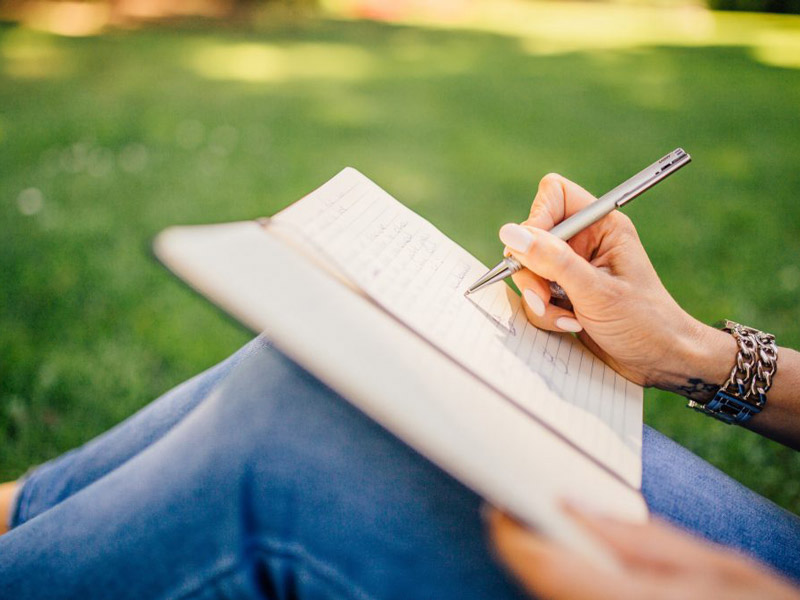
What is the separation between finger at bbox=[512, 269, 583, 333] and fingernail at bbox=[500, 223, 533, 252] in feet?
0.19

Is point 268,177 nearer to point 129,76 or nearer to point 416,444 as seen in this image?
point 129,76

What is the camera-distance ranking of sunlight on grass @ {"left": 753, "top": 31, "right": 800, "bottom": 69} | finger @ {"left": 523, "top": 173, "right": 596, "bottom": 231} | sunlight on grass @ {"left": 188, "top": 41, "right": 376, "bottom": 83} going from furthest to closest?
sunlight on grass @ {"left": 753, "top": 31, "right": 800, "bottom": 69} < sunlight on grass @ {"left": 188, "top": 41, "right": 376, "bottom": 83} < finger @ {"left": 523, "top": 173, "right": 596, "bottom": 231}

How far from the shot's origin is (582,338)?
94cm

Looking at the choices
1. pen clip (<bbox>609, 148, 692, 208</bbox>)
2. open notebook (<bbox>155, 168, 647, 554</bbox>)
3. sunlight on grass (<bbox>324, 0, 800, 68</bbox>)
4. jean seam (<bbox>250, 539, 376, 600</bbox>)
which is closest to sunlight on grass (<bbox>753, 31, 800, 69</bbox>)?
sunlight on grass (<bbox>324, 0, 800, 68</bbox>)

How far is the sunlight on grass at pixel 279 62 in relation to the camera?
4.15 m

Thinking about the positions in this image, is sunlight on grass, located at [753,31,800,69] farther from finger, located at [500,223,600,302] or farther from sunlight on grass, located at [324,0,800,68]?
finger, located at [500,223,600,302]

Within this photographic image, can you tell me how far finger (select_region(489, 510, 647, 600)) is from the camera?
1.52 feet

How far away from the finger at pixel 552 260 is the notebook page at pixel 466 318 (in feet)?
0.25

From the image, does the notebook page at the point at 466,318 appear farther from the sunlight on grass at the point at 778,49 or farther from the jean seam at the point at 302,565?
the sunlight on grass at the point at 778,49

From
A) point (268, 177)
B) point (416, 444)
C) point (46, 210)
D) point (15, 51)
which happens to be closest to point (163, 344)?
point (46, 210)

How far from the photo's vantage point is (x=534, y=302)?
2.81 ft

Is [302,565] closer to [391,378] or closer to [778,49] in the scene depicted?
[391,378]

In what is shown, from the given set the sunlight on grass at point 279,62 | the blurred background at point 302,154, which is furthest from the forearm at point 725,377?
the sunlight on grass at point 279,62

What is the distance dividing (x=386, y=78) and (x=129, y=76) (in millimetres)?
1768
